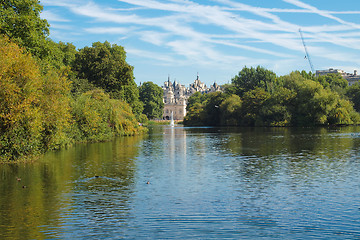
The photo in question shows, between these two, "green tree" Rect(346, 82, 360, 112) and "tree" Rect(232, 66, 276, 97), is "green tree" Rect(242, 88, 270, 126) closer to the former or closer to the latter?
"tree" Rect(232, 66, 276, 97)

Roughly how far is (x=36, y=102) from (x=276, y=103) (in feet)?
265

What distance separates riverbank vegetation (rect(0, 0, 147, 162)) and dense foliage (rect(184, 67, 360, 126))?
151 feet

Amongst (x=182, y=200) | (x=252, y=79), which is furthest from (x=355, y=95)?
(x=182, y=200)

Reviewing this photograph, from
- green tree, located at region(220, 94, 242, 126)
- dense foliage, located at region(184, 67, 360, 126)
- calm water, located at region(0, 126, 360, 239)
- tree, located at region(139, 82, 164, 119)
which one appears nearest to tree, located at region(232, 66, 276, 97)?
dense foliage, located at region(184, 67, 360, 126)

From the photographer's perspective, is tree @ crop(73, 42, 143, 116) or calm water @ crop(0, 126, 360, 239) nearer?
calm water @ crop(0, 126, 360, 239)

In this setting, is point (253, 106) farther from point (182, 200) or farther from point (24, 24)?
point (182, 200)

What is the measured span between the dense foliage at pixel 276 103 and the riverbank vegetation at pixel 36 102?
46126 mm

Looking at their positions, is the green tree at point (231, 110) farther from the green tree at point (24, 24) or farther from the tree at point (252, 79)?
the green tree at point (24, 24)

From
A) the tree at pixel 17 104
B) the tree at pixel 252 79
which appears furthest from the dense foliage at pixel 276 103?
the tree at pixel 17 104

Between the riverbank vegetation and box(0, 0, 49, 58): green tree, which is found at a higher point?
box(0, 0, 49, 58): green tree

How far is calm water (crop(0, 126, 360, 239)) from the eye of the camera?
12.9 m

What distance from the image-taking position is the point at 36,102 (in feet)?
88.6

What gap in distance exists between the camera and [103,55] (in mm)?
66375

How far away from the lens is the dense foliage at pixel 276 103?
9144 centimetres
